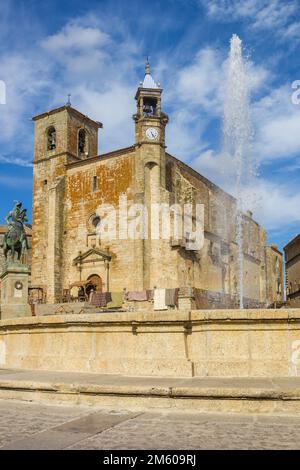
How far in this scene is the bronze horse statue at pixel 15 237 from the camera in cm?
1925

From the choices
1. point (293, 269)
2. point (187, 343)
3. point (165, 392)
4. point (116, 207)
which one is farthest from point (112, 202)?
point (165, 392)

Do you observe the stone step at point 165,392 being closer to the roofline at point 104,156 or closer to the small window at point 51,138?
the roofline at point 104,156

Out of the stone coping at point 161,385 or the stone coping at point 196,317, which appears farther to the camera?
the stone coping at point 196,317

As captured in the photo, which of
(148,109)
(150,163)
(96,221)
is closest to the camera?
(150,163)

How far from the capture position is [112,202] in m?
35.2

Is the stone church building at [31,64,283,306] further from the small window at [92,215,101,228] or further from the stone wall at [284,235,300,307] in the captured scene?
the stone wall at [284,235,300,307]

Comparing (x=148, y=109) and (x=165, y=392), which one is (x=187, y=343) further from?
(x=148, y=109)

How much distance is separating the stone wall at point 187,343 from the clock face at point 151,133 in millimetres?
27911

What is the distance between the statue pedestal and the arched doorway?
555 inches

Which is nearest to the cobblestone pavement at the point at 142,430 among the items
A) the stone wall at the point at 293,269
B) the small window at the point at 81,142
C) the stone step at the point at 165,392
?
the stone step at the point at 165,392

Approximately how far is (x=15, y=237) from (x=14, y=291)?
2074 mm

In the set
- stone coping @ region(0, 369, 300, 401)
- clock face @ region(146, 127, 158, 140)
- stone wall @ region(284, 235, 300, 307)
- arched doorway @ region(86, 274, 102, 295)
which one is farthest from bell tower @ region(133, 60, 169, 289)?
stone coping @ region(0, 369, 300, 401)
